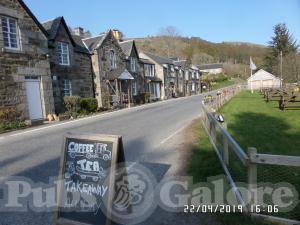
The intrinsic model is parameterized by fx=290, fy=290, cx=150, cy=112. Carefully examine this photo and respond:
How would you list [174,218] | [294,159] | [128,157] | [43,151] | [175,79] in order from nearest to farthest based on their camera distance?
[294,159]
[174,218]
[128,157]
[43,151]
[175,79]

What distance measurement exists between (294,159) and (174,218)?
6.14 feet

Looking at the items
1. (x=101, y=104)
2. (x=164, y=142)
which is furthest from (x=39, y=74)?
(x=164, y=142)

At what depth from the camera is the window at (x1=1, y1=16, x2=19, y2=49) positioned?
1670 centimetres

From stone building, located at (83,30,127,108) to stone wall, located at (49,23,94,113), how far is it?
1.15 meters

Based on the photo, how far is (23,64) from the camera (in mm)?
17625

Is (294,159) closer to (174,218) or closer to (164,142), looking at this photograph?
(174,218)

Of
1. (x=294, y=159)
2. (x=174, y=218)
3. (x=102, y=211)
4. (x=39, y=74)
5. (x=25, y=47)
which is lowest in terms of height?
(x=174, y=218)

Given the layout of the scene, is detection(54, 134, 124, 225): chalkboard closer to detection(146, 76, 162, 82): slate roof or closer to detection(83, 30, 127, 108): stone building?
detection(83, 30, 127, 108): stone building

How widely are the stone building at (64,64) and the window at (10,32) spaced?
11.6ft

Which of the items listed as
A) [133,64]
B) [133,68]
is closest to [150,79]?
[133,68]

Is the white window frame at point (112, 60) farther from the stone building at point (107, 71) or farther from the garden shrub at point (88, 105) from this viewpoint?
the garden shrub at point (88, 105)

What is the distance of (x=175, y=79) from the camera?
52.0 m

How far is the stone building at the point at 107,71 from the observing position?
2769 centimetres

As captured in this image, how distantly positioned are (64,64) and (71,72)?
94cm
